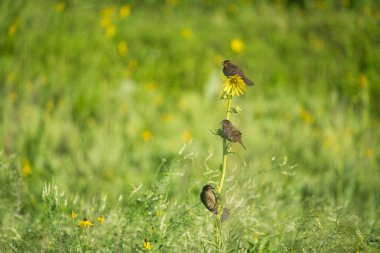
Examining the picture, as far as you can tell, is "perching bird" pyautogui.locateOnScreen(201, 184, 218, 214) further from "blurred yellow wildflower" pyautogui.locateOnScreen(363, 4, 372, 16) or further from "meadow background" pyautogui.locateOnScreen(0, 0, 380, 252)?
"blurred yellow wildflower" pyautogui.locateOnScreen(363, 4, 372, 16)

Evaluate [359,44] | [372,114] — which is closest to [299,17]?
[359,44]

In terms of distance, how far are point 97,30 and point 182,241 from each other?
3.68 meters

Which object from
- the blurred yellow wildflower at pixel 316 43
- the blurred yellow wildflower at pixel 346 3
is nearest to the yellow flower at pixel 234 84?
the blurred yellow wildflower at pixel 316 43

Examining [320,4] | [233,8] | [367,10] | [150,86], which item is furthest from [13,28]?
[320,4]

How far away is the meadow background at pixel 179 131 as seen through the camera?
128 centimetres

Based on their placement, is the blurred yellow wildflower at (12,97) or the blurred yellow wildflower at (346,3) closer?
the blurred yellow wildflower at (12,97)

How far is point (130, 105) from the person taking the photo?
3453 mm

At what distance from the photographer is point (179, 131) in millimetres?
3275

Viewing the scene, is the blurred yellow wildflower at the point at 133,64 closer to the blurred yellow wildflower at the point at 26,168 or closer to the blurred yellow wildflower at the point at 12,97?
the blurred yellow wildflower at the point at 12,97

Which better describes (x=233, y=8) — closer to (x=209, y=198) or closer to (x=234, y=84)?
(x=234, y=84)

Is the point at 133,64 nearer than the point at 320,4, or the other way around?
the point at 133,64

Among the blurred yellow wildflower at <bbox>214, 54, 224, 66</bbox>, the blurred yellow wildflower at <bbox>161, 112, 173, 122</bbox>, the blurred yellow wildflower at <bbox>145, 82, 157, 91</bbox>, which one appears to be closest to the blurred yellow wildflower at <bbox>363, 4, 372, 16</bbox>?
the blurred yellow wildflower at <bbox>214, 54, 224, 66</bbox>

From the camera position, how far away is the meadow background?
1280 millimetres

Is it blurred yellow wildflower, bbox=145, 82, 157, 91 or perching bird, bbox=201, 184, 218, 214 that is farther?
blurred yellow wildflower, bbox=145, 82, 157, 91
